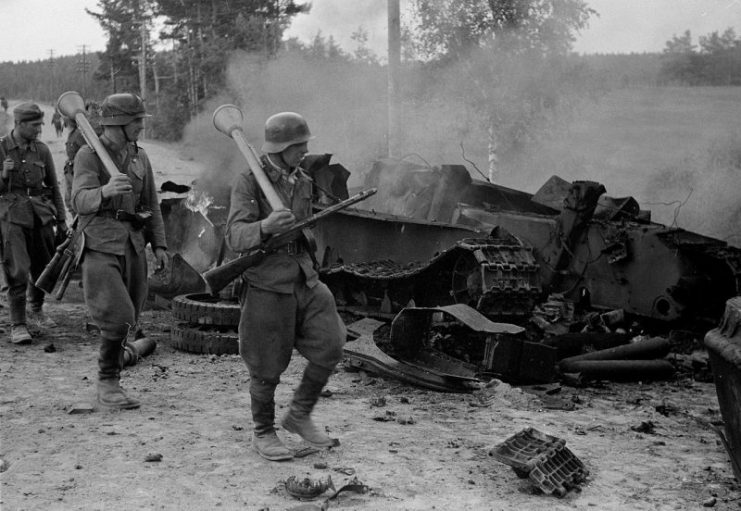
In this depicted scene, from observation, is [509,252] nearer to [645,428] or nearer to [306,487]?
[645,428]

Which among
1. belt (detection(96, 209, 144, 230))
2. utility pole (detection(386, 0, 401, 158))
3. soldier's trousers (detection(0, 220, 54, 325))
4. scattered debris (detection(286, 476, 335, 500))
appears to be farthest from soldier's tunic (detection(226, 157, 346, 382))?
utility pole (detection(386, 0, 401, 158))

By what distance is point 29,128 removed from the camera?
927 centimetres

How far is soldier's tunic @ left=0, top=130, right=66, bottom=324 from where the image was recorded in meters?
9.21

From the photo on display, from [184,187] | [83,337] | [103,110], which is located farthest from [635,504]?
[184,187]

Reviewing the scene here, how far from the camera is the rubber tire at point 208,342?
349 inches

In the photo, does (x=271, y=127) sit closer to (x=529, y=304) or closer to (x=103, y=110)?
(x=103, y=110)

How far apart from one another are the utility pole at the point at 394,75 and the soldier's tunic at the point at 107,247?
1201 centimetres

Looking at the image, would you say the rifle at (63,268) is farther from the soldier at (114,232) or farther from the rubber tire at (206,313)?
the rubber tire at (206,313)

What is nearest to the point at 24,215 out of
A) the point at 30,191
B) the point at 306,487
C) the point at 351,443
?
the point at 30,191

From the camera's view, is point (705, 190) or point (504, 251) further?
point (705, 190)

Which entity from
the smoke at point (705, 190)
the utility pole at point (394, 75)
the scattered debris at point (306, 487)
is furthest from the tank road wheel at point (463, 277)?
the utility pole at point (394, 75)

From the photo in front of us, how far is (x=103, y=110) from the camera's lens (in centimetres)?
655

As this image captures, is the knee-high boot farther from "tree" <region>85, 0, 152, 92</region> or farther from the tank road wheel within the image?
"tree" <region>85, 0, 152, 92</region>

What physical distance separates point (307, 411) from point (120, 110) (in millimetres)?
2530
